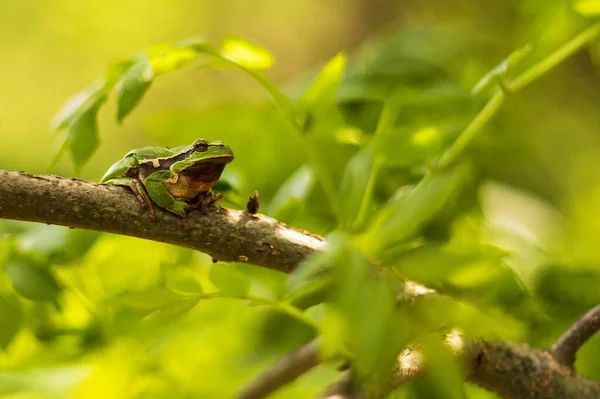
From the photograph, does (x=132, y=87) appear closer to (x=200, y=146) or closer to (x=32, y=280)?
(x=200, y=146)

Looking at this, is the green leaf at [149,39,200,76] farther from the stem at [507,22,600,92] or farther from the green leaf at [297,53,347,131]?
the stem at [507,22,600,92]

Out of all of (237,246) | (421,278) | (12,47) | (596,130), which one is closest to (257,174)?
(237,246)

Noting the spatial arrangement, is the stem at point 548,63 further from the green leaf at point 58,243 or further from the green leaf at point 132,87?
the green leaf at point 58,243

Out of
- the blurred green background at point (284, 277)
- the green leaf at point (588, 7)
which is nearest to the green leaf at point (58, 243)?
the blurred green background at point (284, 277)

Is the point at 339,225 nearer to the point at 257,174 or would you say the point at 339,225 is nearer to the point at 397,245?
the point at 397,245

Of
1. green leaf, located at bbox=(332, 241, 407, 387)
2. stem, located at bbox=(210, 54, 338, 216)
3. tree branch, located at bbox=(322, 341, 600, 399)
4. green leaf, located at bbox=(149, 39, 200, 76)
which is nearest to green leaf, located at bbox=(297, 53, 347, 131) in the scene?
stem, located at bbox=(210, 54, 338, 216)

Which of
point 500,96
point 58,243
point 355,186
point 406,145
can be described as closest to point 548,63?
point 500,96
